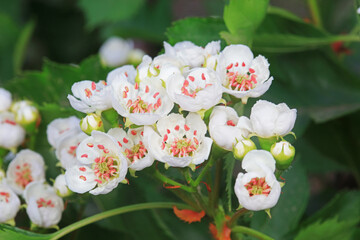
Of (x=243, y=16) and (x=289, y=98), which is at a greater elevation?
(x=243, y=16)

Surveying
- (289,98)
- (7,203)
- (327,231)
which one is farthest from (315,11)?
(7,203)

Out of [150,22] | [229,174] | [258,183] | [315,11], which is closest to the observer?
[258,183]

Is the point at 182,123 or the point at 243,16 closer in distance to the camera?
the point at 182,123

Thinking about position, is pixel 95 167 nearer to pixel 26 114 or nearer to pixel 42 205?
pixel 42 205

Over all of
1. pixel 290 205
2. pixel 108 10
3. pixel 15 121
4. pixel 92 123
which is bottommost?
pixel 290 205

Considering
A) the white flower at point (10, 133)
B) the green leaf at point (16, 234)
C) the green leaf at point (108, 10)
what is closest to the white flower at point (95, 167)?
the green leaf at point (16, 234)

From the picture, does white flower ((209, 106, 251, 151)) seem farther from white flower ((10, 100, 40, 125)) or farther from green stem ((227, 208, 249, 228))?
white flower ((10, 100, 40, 125))
